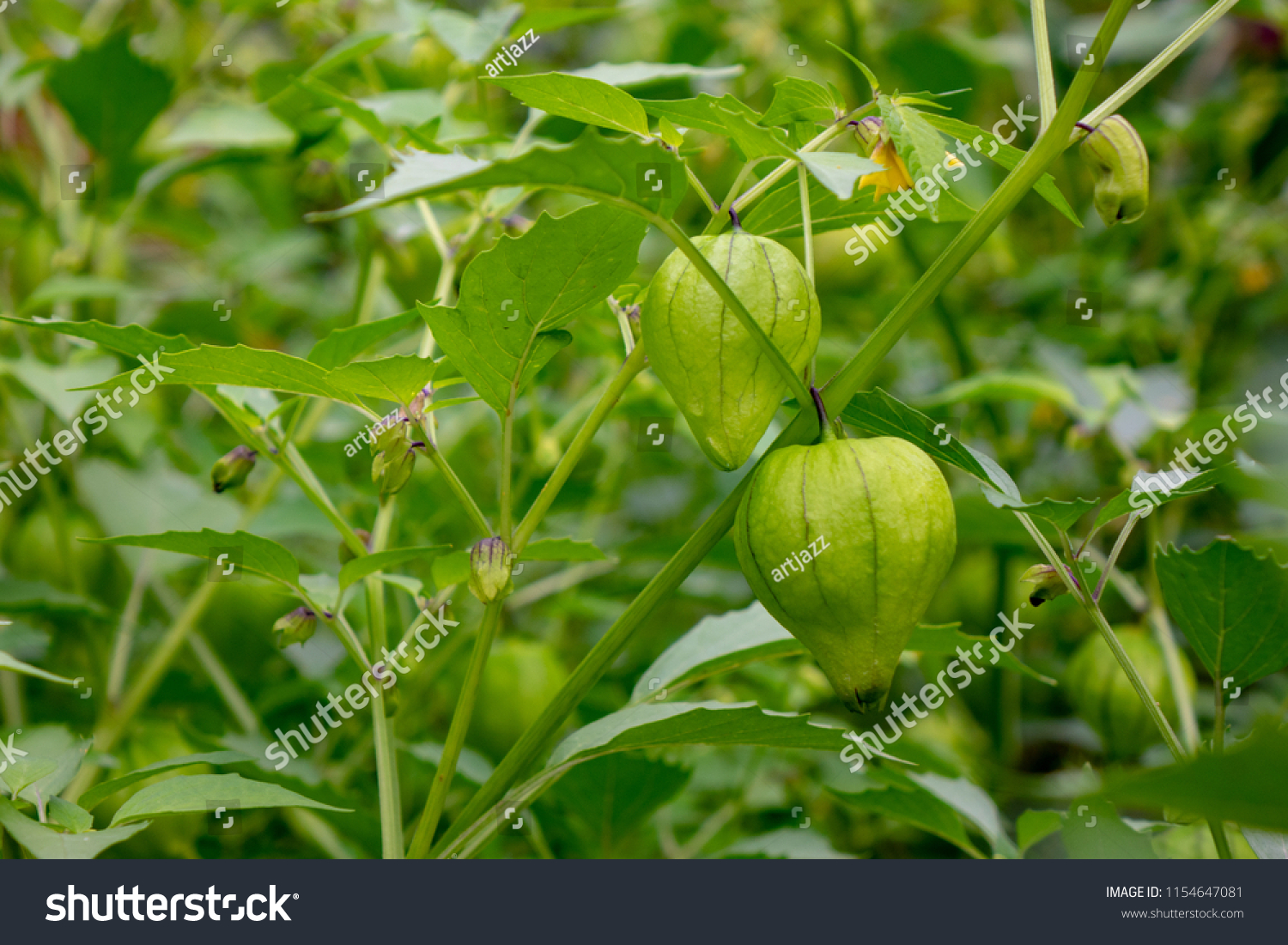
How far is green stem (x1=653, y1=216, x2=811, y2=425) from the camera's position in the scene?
35cm

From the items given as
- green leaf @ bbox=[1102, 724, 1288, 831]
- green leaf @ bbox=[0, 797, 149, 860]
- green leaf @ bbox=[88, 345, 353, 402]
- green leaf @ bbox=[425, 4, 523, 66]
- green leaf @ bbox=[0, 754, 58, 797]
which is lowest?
green leaf @ bbox=[0, 797, 149, 860]

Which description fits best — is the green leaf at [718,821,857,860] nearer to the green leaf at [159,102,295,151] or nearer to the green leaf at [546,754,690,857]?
the green leaf at [546,754,690,857]

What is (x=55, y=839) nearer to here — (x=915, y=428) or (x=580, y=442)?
(x=580, y=442)

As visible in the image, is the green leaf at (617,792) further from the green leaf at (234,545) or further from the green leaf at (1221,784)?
the green leaf at (1221,784)

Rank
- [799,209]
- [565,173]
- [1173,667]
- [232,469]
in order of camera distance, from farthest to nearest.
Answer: [1173,667] < [232,469] < [799,209] < [565,173]

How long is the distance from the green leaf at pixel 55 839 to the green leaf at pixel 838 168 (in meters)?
0.36

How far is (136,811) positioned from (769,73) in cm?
108

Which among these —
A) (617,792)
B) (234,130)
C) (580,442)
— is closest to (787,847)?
(617,792)

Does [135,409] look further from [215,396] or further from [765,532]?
[765,532]

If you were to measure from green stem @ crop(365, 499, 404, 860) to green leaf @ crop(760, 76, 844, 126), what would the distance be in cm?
27

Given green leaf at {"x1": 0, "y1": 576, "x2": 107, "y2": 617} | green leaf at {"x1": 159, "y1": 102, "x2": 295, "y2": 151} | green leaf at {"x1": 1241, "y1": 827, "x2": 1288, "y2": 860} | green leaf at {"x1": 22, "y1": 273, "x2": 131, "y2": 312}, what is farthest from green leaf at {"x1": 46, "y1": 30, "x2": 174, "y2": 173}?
green leaf at {"x1": 1241, "y1": 827, "x2": 1288, "y2": 860}

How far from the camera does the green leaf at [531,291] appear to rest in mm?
374

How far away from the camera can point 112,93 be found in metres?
0.83

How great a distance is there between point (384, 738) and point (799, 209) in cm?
30
